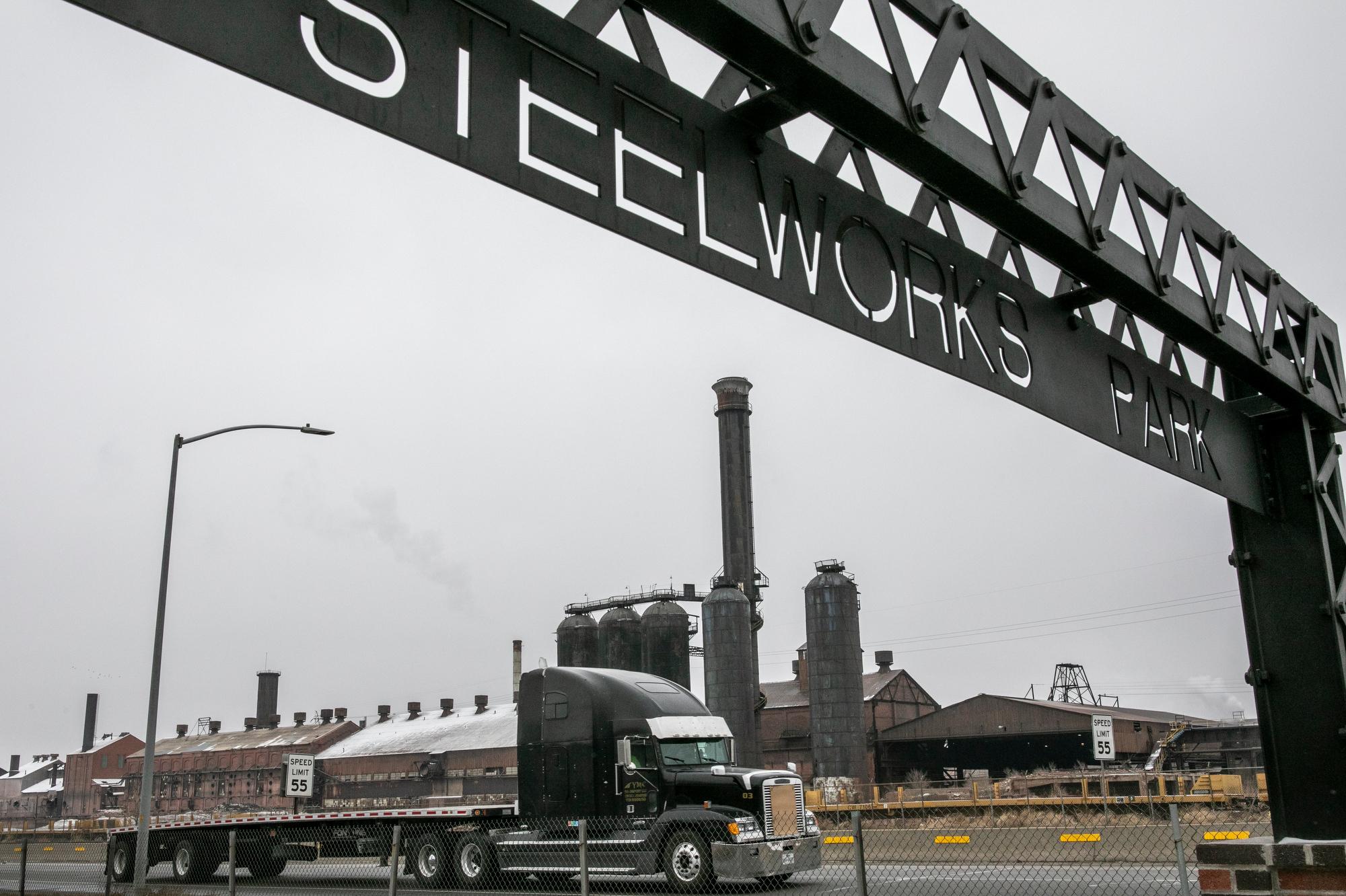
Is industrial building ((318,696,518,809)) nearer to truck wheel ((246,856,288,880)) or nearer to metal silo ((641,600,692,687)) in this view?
metal silo ((641,600,692,687))

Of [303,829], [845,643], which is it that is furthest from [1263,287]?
[845,643]

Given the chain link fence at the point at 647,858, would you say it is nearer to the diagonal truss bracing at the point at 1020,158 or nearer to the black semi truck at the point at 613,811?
the black semi truck at the point at 613,811

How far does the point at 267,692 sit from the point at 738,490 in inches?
2344

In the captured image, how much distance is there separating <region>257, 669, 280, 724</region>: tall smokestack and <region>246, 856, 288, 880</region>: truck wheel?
256ft

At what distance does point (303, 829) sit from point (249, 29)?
61.0ft

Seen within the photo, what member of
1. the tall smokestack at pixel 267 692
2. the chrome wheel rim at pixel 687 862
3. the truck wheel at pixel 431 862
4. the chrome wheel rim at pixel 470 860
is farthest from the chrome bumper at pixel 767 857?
the tall smokestack at pixel 267 692

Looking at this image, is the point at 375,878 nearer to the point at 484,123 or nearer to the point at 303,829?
the point at 303,829

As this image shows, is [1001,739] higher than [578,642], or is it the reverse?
[578,642]

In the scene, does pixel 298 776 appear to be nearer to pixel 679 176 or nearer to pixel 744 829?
pixel 744 829

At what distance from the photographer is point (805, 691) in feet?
204

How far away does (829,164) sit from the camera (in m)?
5.26

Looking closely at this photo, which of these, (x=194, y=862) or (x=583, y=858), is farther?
(x=194, y=862)

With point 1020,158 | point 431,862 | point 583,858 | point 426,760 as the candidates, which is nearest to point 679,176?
point 1020,158

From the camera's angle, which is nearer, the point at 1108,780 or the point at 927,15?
the point at 927,15
